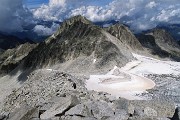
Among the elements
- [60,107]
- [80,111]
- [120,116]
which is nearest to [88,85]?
[60,107]

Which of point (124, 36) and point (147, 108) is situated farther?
point (124, 36)

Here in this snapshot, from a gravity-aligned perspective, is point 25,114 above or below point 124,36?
below

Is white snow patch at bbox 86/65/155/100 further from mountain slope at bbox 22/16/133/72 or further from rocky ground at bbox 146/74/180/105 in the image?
mountain slope at bbox 22/16/133/72

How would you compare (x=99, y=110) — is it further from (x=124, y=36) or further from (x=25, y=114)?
(x=124, y=36)

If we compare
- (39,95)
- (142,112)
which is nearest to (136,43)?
(39,95)

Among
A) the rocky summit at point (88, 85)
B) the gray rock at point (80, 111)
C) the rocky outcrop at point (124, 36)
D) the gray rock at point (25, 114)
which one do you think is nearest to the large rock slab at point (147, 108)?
the rocky summit at point (88, 85)

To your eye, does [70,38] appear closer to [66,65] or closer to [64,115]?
[66,65]

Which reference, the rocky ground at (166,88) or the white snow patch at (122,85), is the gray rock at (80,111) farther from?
the white snow patch at (122,85)

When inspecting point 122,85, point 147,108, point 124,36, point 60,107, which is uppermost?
point 124,36

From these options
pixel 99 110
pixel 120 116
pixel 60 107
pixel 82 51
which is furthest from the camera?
pixel 82 51
